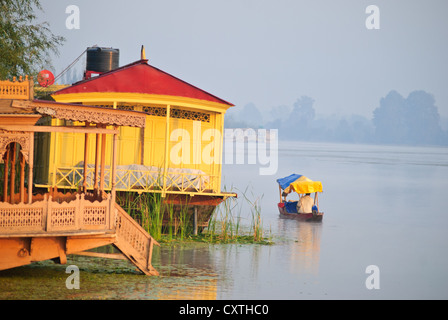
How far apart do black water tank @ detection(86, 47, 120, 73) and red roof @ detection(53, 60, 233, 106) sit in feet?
17.3

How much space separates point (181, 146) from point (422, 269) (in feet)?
22.7

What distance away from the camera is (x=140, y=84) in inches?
738

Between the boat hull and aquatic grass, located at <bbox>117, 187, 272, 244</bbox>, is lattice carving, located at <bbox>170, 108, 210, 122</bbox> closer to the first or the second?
aquatic grass, located at <bbox>117, 187, 272, 244</bbox>

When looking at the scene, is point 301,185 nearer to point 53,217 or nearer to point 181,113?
point 181,113

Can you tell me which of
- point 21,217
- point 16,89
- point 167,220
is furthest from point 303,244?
point 16,89

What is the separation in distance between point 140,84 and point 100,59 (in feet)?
20.4

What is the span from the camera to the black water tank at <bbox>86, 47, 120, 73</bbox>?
24500mm

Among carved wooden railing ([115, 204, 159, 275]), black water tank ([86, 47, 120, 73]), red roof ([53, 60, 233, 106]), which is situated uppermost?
black water tank ([86, 47, 120, 73])

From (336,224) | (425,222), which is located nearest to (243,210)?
(336,224)

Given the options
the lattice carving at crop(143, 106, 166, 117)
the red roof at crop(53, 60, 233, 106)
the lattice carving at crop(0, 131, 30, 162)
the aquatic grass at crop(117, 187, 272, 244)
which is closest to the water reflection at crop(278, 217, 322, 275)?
the aquatic grass at crop(117, 187, 272, 244)

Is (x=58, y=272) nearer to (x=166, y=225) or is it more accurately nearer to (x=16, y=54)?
(x=166, y=225)

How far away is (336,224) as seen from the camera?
29.0m

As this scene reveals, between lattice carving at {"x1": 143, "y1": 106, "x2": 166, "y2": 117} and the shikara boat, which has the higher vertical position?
lattice carving at {"x1": 143, "y1": 106, "x2": 166, "y2": 117}

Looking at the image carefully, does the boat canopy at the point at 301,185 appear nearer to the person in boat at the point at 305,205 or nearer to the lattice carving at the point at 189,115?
the person in boat at the point at 305,205
